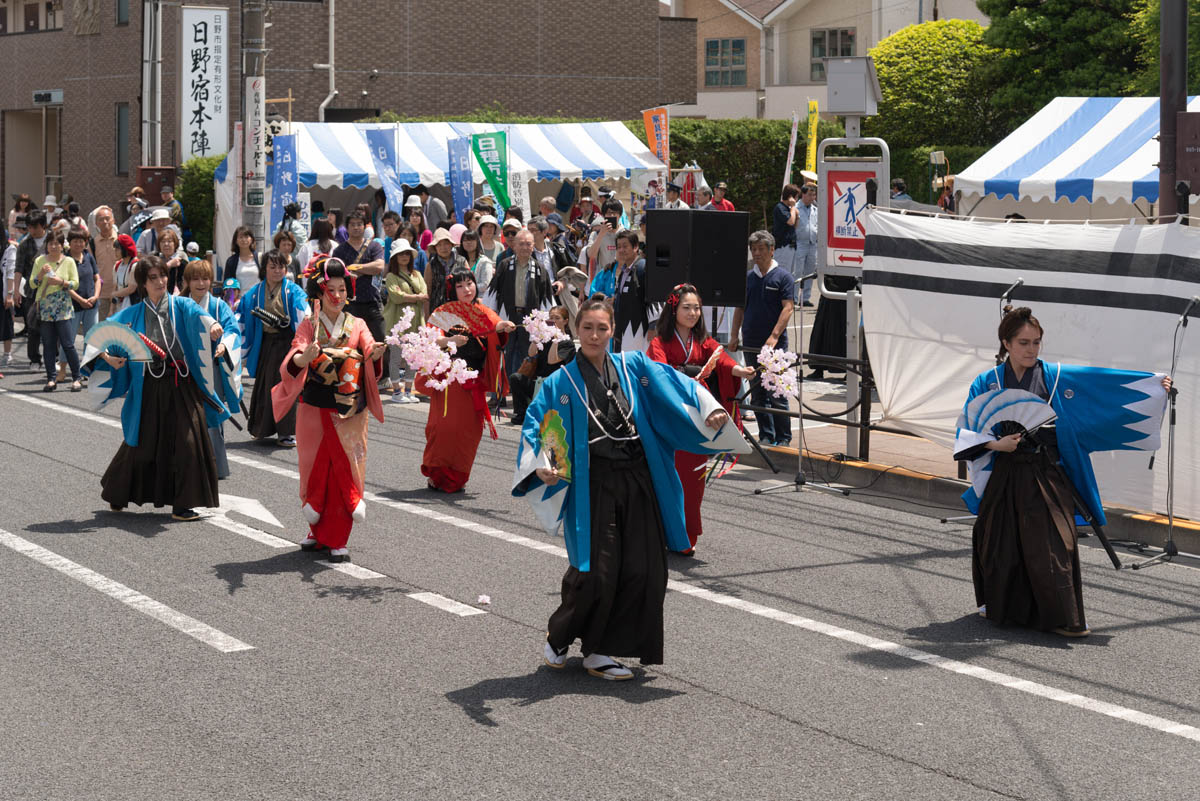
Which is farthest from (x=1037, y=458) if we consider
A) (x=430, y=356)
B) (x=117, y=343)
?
(x=117, y=343)

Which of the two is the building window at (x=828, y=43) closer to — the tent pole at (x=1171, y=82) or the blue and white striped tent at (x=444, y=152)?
the blue and white striped tent at (x=444, y=152)

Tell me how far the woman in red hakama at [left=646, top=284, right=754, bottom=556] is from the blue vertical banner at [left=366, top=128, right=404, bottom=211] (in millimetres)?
14178

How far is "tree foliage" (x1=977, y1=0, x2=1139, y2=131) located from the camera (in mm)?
32344

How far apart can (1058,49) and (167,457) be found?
28083 mm

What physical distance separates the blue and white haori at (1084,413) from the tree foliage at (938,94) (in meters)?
Answer: 30.9

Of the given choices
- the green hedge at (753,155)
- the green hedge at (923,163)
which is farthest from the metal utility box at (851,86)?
the green hedge at (923,163)

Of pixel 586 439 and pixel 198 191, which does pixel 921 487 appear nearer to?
pixel 586 439

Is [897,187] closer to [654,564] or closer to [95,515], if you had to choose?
[95,515]

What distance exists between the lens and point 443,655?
6.95 meters

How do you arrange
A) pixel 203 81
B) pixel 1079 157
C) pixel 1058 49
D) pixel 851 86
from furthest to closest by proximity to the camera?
pixel 1058 49 → pixel 203 81 → pixel 1079 157 → pixel 851 86

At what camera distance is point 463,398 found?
37.3 feet

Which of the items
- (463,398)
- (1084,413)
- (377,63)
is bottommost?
(463,398)

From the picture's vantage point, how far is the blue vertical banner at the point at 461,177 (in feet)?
68.8

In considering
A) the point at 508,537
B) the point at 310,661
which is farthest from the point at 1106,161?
the point at 310,661
